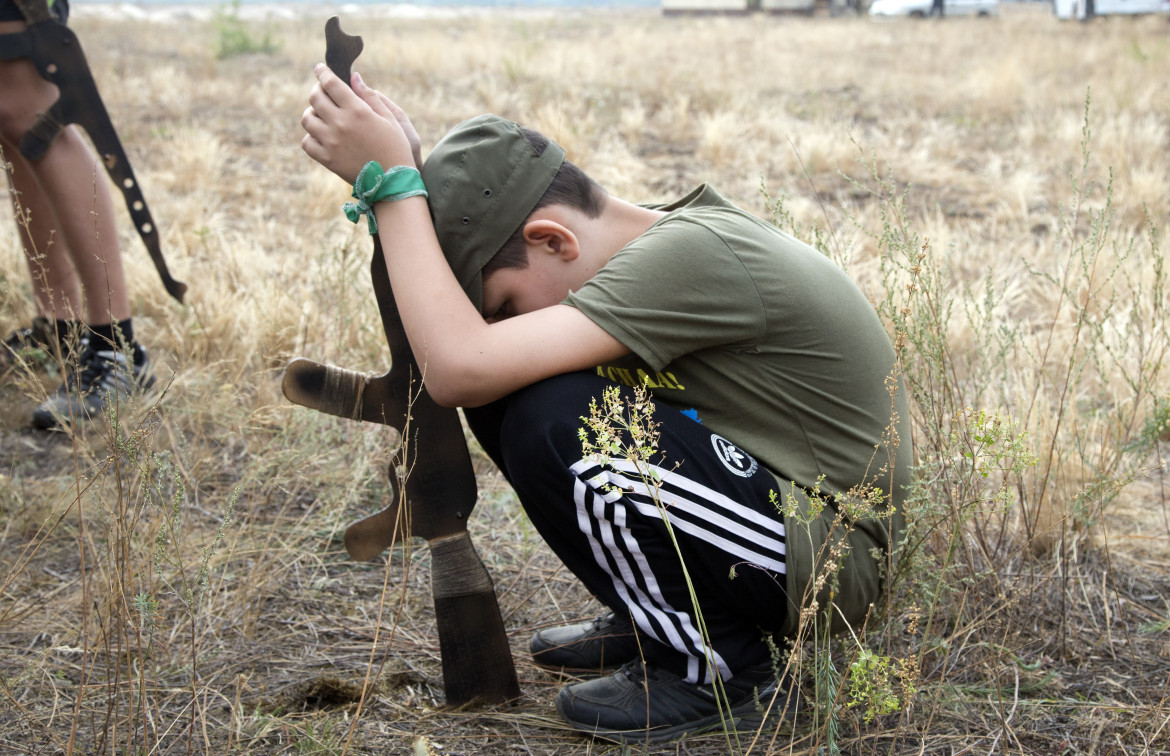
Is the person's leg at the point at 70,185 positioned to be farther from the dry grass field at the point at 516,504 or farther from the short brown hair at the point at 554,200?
the short brown hair at the point at 554,200

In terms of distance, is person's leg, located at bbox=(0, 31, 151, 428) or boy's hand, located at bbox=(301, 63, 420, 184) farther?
person's leg, located at bbox=(0, 31, 151, 428)

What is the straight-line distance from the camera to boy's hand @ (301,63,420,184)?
1675mm

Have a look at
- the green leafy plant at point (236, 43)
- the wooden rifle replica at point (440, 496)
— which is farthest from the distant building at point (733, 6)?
the wooden rifle replica at point (440, 496)

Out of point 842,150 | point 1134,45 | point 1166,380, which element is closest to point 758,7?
point 1134,45

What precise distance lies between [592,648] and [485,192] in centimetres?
97

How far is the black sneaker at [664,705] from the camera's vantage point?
5.61 ft

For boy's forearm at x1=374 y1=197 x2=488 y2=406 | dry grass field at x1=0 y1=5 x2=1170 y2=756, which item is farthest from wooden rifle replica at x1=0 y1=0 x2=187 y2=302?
boy's forearm at x1=374 y1=197 x2=488 y2=406

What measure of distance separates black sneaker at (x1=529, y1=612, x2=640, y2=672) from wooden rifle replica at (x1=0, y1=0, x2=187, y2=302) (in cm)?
197

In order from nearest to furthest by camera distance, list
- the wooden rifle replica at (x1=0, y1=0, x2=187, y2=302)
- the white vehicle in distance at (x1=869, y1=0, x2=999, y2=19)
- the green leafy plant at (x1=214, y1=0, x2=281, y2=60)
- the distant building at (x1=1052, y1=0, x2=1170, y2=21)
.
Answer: the wooden rifle replica at (x1=0, y1=0, x2=187, y2=302) → the green leafy plant at (x1=214, y1=0, x2=281, y2=60) → the distant building at (x1=1052, y1=0, x2=1170, y2=21) → the white vehicle in distance at (x1=869, y1=0, x2=999, y2=19)

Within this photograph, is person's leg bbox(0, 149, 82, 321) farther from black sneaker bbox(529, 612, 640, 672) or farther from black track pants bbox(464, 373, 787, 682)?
black track pants bbox(464, 373, 787, 682)

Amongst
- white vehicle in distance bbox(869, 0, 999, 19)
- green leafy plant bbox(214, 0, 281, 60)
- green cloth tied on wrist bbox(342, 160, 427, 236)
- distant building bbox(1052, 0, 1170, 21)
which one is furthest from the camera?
white vehicle in distance bbox(869, 0, 999, 19)

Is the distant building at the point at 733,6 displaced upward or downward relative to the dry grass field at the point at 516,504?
upward

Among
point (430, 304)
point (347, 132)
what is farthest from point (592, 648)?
point (347, 132)

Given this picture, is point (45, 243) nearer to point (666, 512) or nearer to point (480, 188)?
point (480, 188)
